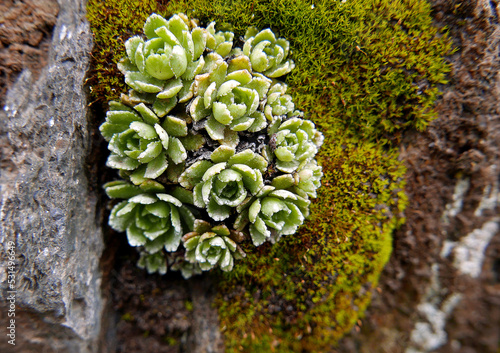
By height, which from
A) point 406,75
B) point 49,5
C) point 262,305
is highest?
point 406,75

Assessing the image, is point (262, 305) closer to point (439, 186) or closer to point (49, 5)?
point (439, 186)

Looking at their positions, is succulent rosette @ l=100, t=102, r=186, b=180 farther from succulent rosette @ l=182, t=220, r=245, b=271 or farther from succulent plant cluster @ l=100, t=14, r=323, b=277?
succulent rosette @ l=182, t=220, r=245, b=271

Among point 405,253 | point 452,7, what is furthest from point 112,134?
point 452,7

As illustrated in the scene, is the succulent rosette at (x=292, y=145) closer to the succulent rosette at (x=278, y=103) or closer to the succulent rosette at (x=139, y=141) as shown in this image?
the succulent rosette at (x=278, y=103)

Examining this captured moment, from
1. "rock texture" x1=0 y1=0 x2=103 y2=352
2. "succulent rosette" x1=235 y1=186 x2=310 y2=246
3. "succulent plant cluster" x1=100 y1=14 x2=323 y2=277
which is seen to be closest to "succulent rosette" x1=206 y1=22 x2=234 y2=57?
"succulent plant cluster" x1=100 y1=14 x2=323 y2=277

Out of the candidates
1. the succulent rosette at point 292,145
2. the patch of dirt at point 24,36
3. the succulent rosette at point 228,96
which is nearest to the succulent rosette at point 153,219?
the succulent rosette at point 228,96
